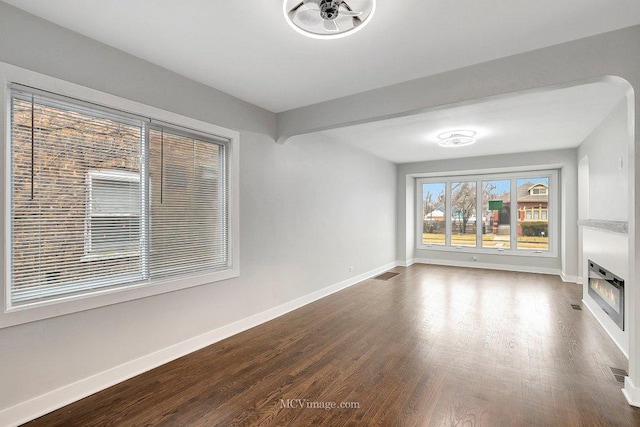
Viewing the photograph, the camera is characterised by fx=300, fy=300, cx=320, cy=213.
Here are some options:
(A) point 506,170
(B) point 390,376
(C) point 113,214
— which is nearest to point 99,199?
(C) point 113,214

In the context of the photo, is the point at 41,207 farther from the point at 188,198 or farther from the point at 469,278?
the point at 469,278

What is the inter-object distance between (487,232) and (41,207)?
8.37 m

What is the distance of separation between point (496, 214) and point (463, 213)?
2.49 ft

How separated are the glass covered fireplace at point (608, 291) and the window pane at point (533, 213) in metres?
3.03

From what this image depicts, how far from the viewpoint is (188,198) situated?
3.09 m

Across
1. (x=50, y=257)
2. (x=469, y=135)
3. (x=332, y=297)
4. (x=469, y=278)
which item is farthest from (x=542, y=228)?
(x=50, y=257)

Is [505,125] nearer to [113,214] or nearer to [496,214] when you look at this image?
[496,214]

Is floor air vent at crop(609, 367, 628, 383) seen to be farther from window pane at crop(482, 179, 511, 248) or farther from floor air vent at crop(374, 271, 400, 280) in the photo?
window pane at crop(482, 179, 511, 248)

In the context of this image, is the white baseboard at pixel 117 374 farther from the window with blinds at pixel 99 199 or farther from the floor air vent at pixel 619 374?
the floor air vent at pixel 619 374

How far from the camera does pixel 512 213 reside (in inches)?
290

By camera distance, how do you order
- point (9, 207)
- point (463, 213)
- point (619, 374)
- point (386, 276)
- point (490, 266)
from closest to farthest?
point (9, 207)
point (619, 374)
point (386, 276)
point (490, 266)
point (463, 213)

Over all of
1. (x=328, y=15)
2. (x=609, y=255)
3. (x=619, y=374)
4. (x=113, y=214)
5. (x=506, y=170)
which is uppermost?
(x=328, y=15)

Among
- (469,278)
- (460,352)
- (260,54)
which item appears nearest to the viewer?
(260,54)

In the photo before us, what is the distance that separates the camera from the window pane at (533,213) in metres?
7.05
